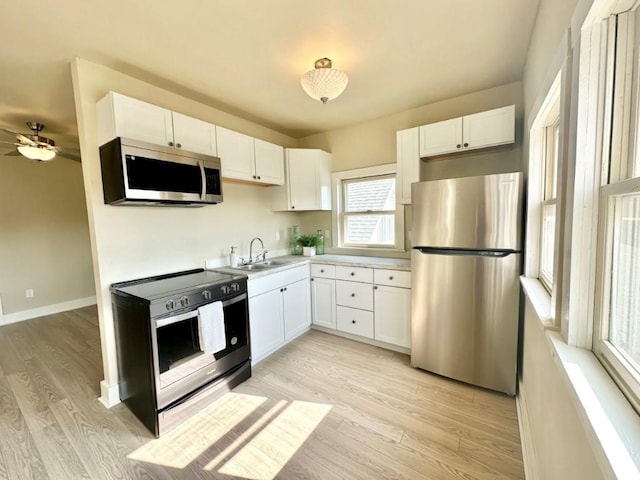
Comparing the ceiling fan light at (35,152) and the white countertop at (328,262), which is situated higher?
the ceiling fan light at (35,152)

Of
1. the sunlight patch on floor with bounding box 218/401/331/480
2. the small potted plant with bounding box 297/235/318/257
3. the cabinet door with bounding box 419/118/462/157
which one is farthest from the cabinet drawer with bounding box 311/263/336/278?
the cabinet door with bounding box 419/118/462/157

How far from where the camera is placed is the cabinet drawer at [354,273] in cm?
282

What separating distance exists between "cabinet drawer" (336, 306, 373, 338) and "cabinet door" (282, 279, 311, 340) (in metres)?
0.39

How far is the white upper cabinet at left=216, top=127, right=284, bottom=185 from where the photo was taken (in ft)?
8.54

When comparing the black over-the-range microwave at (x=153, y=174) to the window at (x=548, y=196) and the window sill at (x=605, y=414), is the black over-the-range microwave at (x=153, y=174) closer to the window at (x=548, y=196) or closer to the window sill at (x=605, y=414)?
the window sill at (x=605, y=414)

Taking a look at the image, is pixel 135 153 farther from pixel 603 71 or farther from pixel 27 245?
pixel 27 245

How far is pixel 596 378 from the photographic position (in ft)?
2.46

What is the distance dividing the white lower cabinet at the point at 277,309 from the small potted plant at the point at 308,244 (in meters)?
0.34

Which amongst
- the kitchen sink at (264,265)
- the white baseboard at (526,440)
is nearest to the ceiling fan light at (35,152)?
the kitchen sink at (264,265)

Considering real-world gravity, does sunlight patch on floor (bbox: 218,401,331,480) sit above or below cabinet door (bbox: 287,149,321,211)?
below

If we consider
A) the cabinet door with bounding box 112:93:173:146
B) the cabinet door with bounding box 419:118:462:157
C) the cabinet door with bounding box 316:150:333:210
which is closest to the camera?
the cabinet door with bounding box 112:93:173:146

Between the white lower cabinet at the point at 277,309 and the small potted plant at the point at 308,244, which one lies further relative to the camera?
the small potted plant at the point at 308,244

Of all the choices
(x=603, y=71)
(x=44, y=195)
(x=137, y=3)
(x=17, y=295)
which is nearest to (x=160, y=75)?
(x=137, y=3)

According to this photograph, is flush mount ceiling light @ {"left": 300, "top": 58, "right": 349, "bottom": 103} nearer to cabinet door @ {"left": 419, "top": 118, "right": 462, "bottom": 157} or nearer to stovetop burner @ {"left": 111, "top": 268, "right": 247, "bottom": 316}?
cabinet door @ {"left": 419, "top": 118, "right": 462, "bottom": 157}
